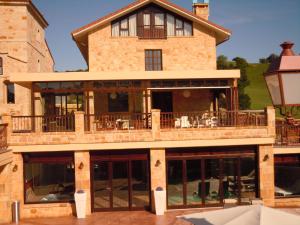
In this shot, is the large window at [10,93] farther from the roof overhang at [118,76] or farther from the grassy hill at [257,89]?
the grassy hill at [257,89]

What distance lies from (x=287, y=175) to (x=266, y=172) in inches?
61.1

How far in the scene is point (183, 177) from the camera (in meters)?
17.0

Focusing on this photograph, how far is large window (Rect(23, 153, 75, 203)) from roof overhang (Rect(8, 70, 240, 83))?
4.14m

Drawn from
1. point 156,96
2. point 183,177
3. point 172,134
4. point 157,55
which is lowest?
point 183,177

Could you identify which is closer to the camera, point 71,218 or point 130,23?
point 71,218

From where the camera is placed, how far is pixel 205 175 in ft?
56.2

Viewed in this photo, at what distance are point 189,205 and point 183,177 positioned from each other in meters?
1.36

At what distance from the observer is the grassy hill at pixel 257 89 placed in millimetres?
68562

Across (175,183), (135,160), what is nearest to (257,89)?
(175,183)

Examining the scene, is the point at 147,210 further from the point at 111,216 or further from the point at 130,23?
the point at 130,23

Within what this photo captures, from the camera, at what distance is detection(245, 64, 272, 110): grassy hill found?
68562mm

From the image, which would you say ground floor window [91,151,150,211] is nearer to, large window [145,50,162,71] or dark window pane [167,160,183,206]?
dark window pane [167,160,183,206]

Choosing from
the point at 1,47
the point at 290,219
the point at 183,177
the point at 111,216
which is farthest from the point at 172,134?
the point at 1,47

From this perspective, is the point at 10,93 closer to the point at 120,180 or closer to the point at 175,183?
the point at 120,180
